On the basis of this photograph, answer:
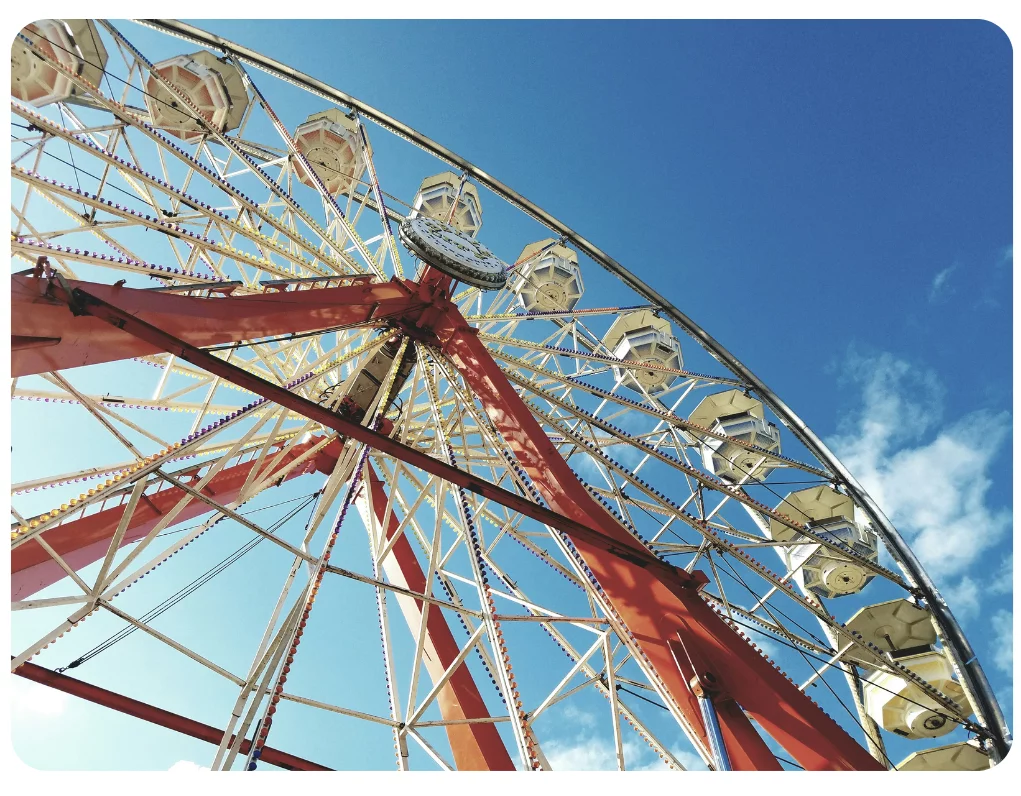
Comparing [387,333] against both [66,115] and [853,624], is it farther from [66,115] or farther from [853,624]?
[853,624]

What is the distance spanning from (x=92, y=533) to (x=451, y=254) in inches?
217

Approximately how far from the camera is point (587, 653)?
7570 mm

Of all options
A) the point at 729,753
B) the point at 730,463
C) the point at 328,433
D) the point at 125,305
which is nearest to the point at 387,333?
the point at 328,433

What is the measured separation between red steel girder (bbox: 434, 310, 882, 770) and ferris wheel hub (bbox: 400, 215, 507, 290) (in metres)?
2.95

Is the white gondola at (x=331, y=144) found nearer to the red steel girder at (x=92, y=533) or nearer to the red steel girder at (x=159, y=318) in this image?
the red steel girder at (x=159, y=318)

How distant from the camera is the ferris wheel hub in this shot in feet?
32.1

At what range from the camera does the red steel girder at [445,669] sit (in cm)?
843

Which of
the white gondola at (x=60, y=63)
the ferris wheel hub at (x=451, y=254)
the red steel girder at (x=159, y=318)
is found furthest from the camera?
the ferris wheel hub at (x=451, y=254)

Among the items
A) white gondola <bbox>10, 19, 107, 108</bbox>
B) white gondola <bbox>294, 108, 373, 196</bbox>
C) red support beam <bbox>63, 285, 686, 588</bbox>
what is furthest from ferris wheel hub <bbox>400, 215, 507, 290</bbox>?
white gondola <bbox>10, 19, 107, 108</bbox>

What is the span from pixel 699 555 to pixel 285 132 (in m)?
9.54

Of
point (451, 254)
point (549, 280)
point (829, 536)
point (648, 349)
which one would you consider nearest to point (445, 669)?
point (451, 254)

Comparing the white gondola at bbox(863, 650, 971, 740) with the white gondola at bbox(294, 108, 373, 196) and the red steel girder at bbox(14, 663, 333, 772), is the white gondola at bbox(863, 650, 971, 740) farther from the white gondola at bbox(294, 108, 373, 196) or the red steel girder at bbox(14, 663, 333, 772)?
the white gondola at bbox(294, 108, 373, 196)

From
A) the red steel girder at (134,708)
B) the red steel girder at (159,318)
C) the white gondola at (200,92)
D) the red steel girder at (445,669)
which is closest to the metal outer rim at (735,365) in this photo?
the white gondola at (200,92)

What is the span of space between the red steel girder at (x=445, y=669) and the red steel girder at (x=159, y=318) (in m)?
3.35
